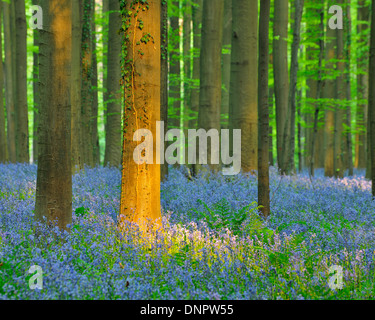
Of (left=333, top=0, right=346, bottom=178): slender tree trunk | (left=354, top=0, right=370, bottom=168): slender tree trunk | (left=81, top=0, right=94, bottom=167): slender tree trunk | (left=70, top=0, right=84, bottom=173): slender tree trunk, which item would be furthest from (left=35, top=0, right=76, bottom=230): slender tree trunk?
(left=354, top=0, right=370, bottom=168): slender tree trunk

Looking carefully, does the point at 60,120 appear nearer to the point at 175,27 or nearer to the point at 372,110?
the point at 372,110

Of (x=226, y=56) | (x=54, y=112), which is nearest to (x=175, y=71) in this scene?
(x=226, y=56)

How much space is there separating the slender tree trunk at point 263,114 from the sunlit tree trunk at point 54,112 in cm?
306

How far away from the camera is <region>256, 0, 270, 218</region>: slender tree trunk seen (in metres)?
6.37

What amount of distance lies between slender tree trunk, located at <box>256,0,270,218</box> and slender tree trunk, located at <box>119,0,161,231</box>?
6.22ft

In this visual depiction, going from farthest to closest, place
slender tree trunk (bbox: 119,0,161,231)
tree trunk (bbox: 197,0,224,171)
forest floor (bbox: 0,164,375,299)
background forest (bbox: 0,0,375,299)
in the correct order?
tree trunk (bbox: 197,0,224,171) → slender tree trunk (bbox: 119,0,161,231) → background forest (bbox: 0,0,375,299) → forest floor (bbox: 0,164,375,299)

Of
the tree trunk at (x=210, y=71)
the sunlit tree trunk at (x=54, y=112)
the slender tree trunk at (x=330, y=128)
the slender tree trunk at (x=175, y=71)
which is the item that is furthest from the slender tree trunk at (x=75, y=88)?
the slender tree trunk at (x=330, y=128)

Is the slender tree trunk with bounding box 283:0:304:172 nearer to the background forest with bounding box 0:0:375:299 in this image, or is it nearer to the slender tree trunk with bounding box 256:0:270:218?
the background forest with bounding box 0:0:375:299

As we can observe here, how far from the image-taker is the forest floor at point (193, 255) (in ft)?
12.5

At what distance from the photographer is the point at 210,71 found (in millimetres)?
11477

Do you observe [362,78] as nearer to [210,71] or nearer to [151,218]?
[210,71]

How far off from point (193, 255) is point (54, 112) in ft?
8.74
